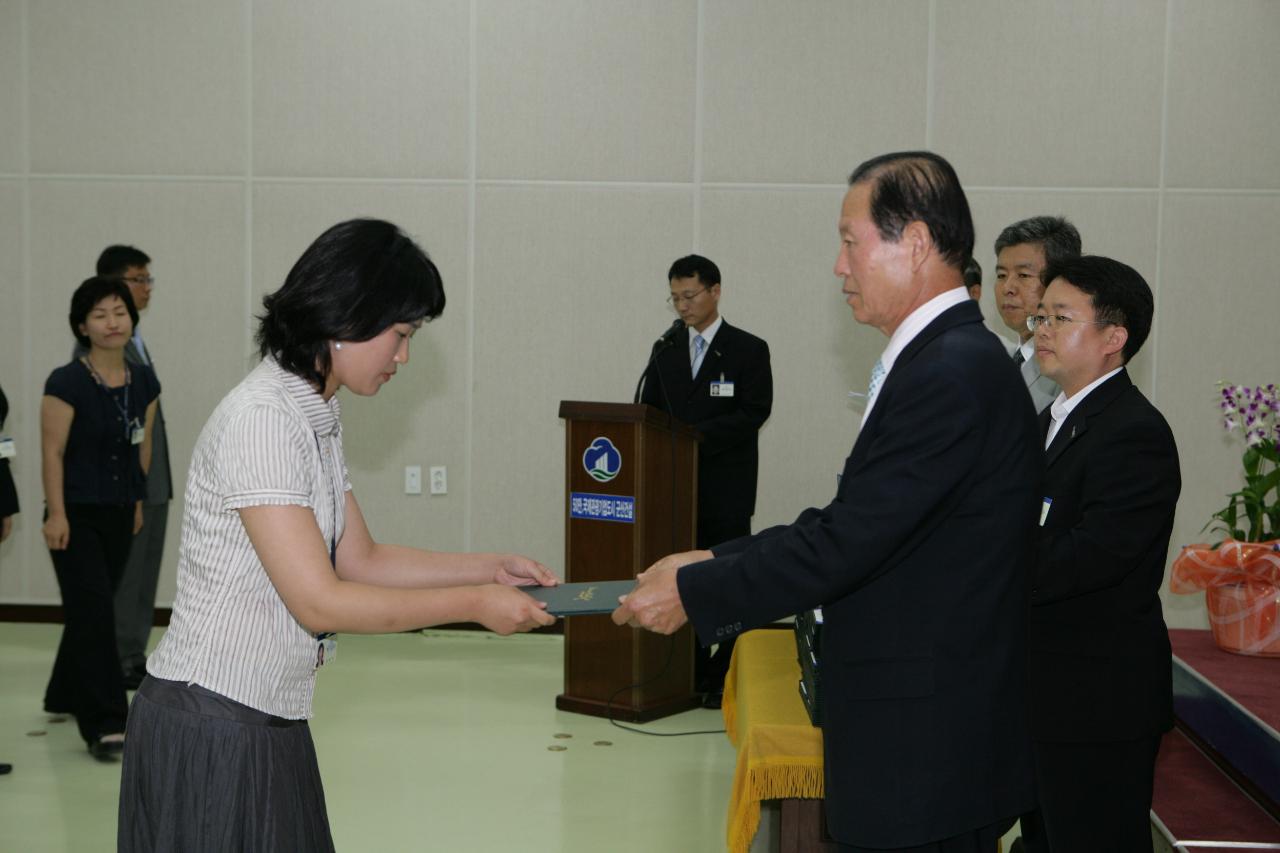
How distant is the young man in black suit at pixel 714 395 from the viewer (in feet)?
17.9

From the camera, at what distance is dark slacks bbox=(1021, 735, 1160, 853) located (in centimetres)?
245

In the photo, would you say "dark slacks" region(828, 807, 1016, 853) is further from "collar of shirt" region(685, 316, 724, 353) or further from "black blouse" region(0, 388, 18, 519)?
"collar of shirt" region(685, 316, 724, 353)

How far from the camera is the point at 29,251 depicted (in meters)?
6.81

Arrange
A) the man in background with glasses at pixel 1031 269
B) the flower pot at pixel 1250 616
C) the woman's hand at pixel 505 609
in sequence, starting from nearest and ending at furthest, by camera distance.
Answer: the woman's hand at pixel 505 609 → the man in background with glasses at pixel 1031 269 → the flower pot at pixel 1250 616

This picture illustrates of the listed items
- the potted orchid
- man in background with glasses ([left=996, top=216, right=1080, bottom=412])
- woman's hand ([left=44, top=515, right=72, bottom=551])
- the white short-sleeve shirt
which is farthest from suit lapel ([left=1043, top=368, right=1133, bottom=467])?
woman's hand ([left=44, top=515, right=72, bottom=551])

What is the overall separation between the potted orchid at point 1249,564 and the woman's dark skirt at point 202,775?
2.75m

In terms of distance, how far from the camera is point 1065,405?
2654 millimetres

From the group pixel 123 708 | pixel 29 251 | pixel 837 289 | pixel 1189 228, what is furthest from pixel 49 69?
pixel 1189 228

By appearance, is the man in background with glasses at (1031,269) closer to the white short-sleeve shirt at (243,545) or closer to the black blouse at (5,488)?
the white short-sleeve shirt at (243,545)

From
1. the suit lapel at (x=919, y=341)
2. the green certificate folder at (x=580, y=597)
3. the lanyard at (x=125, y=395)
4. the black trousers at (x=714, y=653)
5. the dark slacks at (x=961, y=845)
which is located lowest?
the black trousers at (x=714, y=653)

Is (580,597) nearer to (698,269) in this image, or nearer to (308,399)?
(308,399)

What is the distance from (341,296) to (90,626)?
325 cm

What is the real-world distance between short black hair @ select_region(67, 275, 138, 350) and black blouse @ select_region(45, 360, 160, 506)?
0.13 metres

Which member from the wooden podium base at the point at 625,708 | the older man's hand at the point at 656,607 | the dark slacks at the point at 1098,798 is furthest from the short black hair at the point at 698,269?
the older man's hand at the point at 656,607
